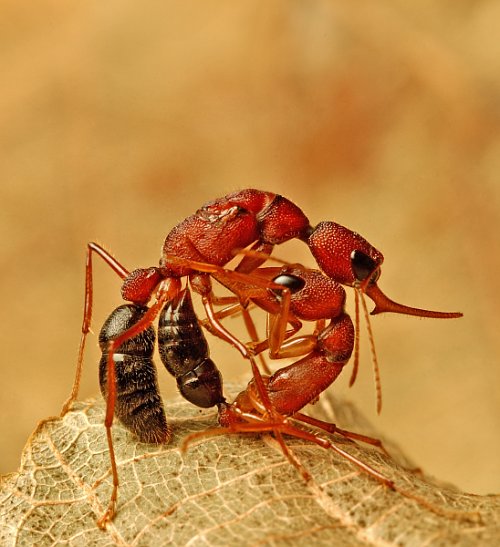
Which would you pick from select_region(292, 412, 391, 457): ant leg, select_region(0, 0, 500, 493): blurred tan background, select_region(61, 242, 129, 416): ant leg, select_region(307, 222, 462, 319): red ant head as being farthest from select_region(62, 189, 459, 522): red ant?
select_region(0, 0, 500, 493): blurred tan background

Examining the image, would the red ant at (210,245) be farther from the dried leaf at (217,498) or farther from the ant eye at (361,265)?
the dried leaf at (217,498)

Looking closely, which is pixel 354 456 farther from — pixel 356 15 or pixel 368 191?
pixel 356 15

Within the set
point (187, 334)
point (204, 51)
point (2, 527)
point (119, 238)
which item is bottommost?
point (2, 527)

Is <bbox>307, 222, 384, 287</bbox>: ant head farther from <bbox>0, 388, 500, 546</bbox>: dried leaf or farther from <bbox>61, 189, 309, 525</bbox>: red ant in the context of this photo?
<bbox>0, 388, 500, 546</bbox>: dried leaf

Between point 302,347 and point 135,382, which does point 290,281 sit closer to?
point 302,347

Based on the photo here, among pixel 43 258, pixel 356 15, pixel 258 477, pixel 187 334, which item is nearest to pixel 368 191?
pixel 356 15
